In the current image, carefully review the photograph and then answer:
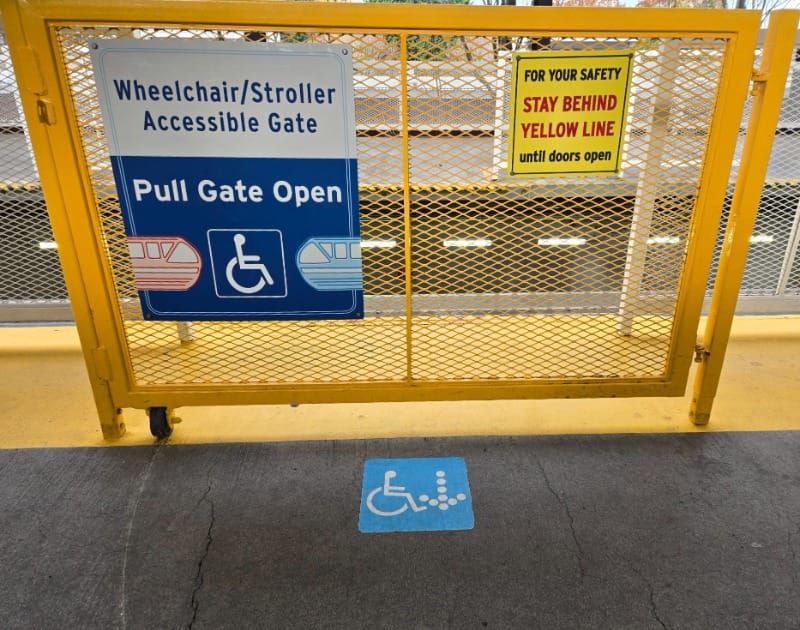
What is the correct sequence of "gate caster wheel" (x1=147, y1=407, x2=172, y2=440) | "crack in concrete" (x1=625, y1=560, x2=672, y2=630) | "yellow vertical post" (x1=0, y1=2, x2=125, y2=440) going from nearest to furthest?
"crack in concrete" (x1=625, y1=560, x2=672, y2=630), "yellow vertical post" (x1=0, y1=2, x2=125, y2=440), "gate caster wheel" (x1=147, y1=407, x2=172, y2=440)

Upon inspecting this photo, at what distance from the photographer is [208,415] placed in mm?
2670

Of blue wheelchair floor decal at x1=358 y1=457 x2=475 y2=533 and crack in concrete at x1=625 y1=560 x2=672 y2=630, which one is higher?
blue wheelchair floor decal at x1=358 y1=457 x2=475 y2=533

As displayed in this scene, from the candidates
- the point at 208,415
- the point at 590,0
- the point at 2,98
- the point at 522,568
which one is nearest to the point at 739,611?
the point at 522,568

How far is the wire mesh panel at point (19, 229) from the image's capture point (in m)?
3.18

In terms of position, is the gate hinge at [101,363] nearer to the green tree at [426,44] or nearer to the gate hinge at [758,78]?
the green tree at [426,44]

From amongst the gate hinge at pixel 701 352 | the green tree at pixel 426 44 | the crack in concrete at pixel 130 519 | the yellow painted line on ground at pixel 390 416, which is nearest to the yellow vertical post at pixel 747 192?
the gate hinge at pixel 701 352

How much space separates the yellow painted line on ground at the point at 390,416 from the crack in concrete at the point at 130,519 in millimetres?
167

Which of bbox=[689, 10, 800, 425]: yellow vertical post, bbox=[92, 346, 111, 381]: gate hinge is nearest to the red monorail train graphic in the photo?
bbox=[92, 346, 111, 381]: gate hinge

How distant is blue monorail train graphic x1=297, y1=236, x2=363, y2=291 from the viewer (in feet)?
7.02

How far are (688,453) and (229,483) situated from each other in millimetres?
2149

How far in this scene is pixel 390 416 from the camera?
2684 millimetres

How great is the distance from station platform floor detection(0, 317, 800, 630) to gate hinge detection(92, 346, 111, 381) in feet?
1.25

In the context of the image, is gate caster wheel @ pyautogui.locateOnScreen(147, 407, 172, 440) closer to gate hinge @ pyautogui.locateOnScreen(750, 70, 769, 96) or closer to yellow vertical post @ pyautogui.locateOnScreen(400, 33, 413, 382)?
yellow vertical post @ pyautogui.locateOnScreen(400, 33, 413, 382)

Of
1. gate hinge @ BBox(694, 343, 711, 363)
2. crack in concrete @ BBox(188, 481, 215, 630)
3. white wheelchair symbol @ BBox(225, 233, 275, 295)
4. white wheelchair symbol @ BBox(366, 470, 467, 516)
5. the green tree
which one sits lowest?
crack in concrete @ BBox(188, 481, 215, 630)
